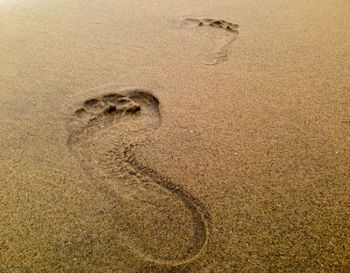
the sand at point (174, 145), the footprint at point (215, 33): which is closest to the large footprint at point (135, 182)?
the sand at point (174, 145)

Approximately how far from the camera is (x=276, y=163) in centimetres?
114

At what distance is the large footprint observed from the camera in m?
0.92

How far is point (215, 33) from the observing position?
195cm

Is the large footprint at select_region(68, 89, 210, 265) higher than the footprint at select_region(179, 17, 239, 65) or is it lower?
lower

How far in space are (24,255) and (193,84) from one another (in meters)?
0.99

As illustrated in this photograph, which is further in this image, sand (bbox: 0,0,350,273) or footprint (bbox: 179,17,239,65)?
footprint (bbox: 179,17,239,65)

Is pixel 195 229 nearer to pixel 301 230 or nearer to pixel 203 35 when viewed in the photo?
pixel 301 230

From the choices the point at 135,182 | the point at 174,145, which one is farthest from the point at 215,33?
the point at 135,182

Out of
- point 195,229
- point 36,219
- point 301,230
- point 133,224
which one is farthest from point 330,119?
point 36,219

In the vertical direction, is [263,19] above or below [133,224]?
above

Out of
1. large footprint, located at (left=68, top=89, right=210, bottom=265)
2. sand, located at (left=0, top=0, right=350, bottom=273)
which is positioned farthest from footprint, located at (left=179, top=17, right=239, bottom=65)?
large footprint, located at (left=68, top=89, right=210, bottom=265)

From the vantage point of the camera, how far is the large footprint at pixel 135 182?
0.92 m

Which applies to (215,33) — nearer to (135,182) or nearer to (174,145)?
(174,145)

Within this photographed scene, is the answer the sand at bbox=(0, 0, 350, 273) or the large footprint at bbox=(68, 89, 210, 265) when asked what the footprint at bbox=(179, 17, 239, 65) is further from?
the large footprint at bbox=(68, 89, 210, 265)
